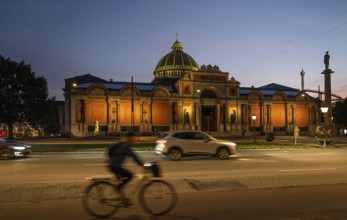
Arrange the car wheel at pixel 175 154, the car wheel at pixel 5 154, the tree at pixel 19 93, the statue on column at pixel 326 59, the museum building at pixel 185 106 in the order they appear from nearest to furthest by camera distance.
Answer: the car wheel at pixel 175 154
the car wheel at pixel 5 154
the statue on column at pixel 326 59
the tree at pixel 19 93
the museum building at pixel 185 106

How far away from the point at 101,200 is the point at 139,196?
778mm

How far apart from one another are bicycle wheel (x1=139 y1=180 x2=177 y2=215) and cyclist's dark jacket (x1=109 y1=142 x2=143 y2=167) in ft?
1.87

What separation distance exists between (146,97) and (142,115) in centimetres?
353

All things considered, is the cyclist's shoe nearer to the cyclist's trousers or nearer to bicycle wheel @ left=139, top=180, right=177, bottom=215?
bicycle wheel @ left=139, top=180, right=177, bottom=215

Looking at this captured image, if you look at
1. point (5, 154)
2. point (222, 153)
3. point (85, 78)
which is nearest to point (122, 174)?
point (222, 153)

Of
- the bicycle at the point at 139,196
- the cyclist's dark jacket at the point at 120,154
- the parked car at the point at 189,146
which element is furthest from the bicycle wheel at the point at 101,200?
the parked car at the point at 189,146

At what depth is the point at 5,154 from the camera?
21.4 m

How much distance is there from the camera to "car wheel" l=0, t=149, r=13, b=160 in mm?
21283

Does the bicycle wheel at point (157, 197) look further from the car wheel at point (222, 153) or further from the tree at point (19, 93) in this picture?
the tree at point (19, 93)

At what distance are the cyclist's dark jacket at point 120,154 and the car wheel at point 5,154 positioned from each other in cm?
1558

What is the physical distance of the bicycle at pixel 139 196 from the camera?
775cm

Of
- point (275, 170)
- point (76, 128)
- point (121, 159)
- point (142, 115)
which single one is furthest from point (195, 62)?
point (121, 159)

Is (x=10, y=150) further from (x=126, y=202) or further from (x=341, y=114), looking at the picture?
(x=341, y=114)

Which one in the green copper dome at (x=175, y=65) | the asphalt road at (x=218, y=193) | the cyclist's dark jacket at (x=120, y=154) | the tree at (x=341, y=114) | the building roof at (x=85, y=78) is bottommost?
the asphalt road at (x=218, y=193)
